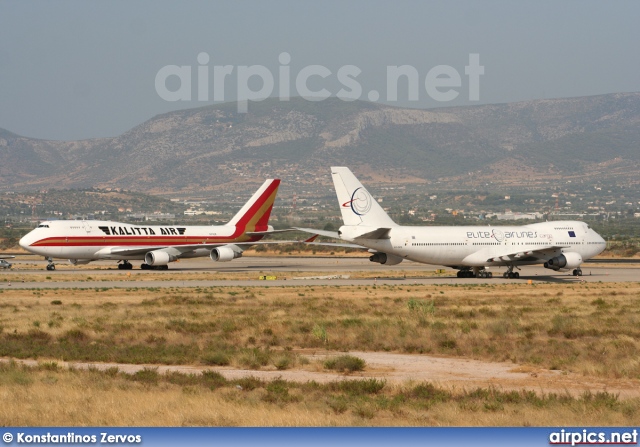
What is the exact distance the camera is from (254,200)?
287 ft

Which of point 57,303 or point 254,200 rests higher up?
point 254,200

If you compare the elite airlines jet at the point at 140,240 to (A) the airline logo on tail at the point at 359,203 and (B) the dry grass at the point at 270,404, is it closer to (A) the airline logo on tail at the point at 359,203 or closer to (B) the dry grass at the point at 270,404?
(A) the airline logo on tail at the point at 359,203

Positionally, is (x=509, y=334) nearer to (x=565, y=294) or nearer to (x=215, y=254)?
(x=565, y=294)

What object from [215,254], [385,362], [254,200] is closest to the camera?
[385,362]

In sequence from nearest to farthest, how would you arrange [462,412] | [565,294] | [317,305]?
[462,412], [317,305], [565,294]

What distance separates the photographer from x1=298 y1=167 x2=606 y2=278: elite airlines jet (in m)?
63.6

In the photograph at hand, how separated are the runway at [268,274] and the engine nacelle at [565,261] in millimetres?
894

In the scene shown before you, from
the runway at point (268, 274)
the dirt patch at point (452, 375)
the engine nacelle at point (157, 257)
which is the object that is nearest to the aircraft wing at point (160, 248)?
the engine nacelle at point (157, 257)

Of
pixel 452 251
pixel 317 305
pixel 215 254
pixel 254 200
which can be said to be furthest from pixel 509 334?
pixel 254 200

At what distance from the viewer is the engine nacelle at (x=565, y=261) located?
67875 mm

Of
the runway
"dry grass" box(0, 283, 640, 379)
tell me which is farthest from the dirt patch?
the runway

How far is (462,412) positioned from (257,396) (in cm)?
459

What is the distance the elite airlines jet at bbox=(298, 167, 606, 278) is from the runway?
1367mm

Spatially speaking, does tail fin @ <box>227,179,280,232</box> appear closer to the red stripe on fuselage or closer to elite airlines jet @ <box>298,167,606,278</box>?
the red stripe on fuselage
